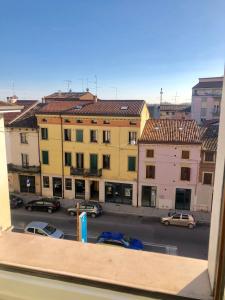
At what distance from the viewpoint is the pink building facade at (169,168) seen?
6.95 m

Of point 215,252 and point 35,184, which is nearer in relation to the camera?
point 215,252

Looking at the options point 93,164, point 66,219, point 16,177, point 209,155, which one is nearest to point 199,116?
point 209,155

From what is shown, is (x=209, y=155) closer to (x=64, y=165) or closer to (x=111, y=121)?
(x=111, y=121)

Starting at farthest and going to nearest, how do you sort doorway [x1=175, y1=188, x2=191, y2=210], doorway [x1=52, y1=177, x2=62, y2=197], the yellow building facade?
doorway [x1=52, y1=177, x2=62, y2=197], the yellow building facade, doorway [x1=175, y1=188, x2=191, y2=210]

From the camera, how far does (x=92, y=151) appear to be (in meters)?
7.70

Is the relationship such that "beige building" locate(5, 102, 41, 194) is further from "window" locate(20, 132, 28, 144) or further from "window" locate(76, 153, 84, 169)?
"window" locate(76, 153, 84, 169)

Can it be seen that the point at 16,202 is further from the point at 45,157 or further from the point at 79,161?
the point at 79,161

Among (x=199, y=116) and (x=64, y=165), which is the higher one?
(x=199, y=116)

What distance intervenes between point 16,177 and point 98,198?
261 cm

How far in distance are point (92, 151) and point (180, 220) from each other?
3.06m

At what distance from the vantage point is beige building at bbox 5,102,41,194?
8.00m

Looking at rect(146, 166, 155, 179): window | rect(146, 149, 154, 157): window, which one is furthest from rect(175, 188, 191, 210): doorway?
rect(146, 149, 154, 157): window

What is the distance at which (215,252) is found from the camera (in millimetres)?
569

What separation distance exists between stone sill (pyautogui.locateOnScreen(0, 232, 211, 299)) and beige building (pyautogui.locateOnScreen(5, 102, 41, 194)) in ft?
24.8
